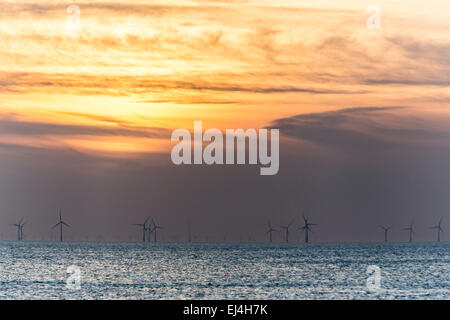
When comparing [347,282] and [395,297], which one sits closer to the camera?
[395,297]

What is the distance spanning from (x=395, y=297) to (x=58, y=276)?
59045 mm

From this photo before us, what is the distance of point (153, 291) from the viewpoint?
86500 mm

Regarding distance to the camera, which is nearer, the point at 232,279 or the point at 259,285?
the point at 259,285
